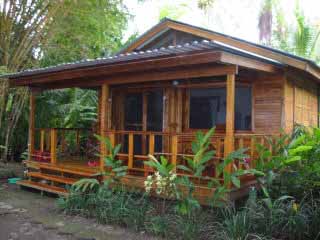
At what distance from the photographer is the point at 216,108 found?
793 cm

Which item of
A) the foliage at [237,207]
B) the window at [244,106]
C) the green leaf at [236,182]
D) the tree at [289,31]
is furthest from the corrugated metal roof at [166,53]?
the tree at [289,31]

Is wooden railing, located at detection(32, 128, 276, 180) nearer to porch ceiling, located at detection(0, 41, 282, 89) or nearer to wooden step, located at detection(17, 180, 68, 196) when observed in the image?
wooden step, located at detection(17, 180, 68, 196)

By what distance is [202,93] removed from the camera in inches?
320

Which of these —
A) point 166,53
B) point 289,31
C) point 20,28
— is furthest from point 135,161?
point 289,31

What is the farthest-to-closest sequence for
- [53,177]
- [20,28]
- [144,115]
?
[20,28]
[144,115]
[53,177]

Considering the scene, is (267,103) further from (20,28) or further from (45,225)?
(20,28)

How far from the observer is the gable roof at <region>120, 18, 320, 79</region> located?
683cm

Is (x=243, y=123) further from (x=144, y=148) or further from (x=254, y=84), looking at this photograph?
(x=144, y=148)

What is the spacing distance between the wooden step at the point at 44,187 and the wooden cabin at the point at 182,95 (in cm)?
4

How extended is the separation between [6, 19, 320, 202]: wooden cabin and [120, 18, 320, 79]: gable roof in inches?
0.8

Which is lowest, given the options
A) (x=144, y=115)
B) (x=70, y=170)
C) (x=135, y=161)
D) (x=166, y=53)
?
(x=70, y=170)

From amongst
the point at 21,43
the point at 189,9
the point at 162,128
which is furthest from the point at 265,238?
the point at 189,9

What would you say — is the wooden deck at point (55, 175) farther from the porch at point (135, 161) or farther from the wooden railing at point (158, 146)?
the wooden railing at point (158, 146)

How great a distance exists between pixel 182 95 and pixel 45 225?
4190 mm
